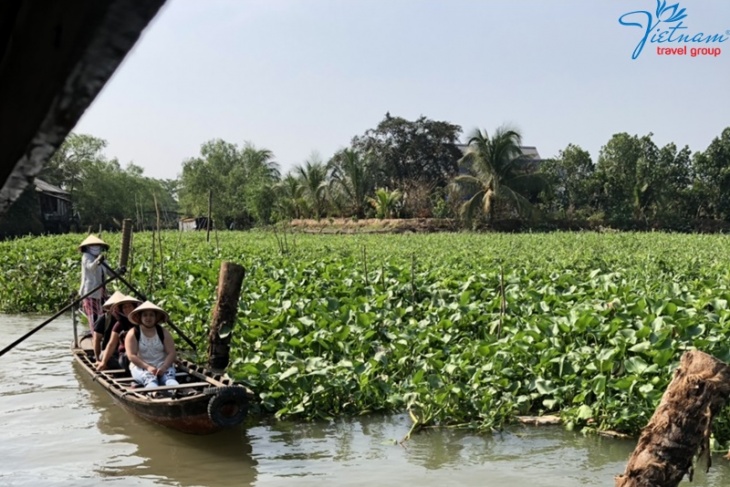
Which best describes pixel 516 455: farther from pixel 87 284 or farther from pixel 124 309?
pixel 87 284

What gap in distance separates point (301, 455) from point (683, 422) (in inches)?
145

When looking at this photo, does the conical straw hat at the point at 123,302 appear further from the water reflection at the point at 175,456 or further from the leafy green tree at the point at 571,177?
the leafy green tree at the point at 571,177

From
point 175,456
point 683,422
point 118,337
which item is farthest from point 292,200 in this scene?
point 683,422

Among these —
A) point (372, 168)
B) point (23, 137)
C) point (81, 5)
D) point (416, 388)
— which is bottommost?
point (416, 388)

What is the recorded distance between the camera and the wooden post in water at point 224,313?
8211 mm

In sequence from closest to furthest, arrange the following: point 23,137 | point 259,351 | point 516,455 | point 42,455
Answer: point 23,137, point 516,455, point 42,455, point 259,351

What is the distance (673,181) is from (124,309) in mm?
31534

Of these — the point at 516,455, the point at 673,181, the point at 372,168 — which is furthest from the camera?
the point at 372,168

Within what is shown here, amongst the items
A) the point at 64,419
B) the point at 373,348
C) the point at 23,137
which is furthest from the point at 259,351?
the point at 23,137

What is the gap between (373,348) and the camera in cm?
798

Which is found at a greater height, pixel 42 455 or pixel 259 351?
pixel 259 351

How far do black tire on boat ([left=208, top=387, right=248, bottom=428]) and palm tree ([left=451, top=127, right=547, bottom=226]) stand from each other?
25.8 m

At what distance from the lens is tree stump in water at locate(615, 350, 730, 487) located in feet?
10.3

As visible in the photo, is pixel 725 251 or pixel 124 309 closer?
pixel 124 309
